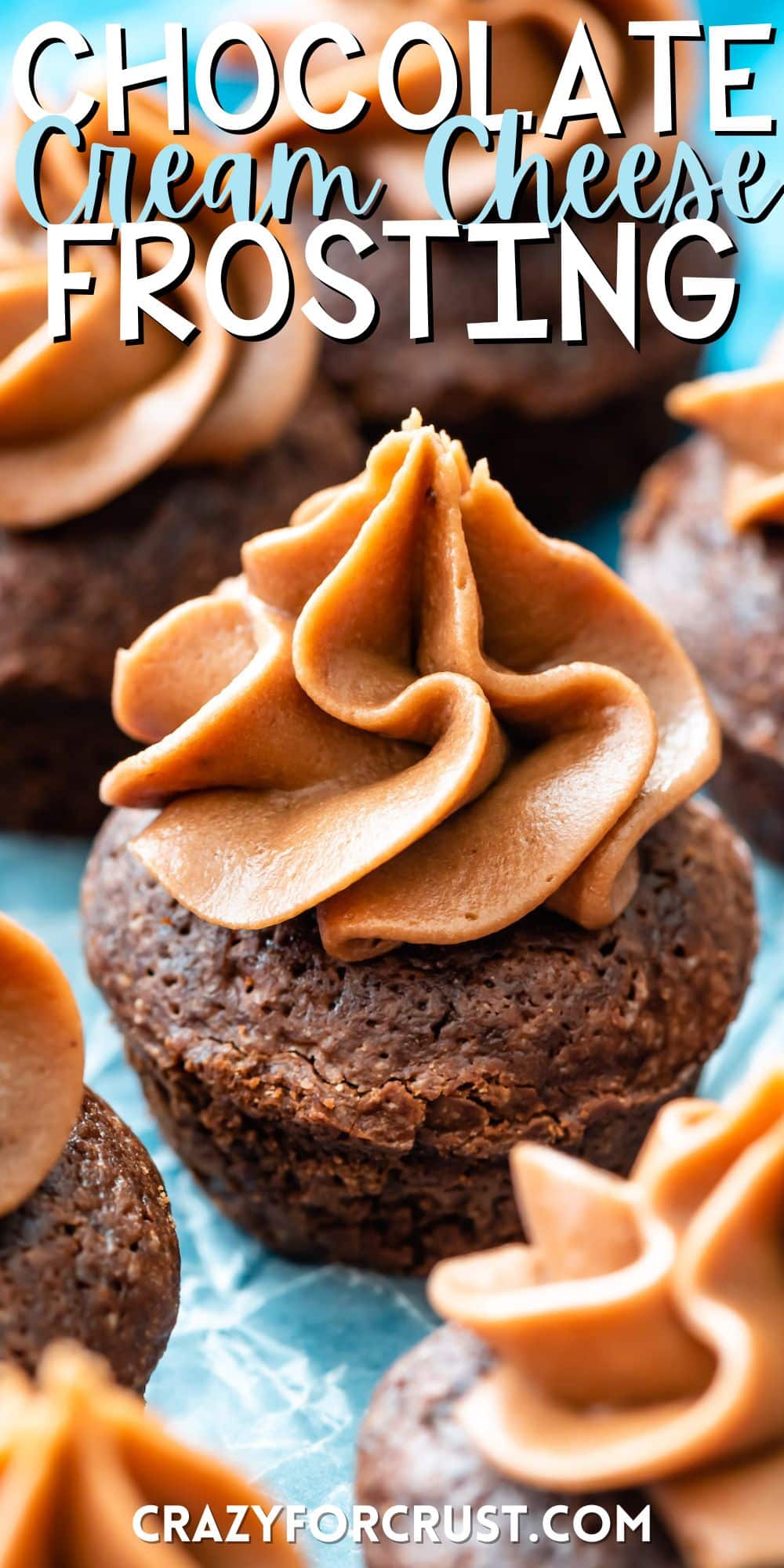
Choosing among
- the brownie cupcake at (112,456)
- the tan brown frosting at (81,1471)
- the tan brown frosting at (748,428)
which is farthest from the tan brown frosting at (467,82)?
the tan brown frosting at (81,1471)

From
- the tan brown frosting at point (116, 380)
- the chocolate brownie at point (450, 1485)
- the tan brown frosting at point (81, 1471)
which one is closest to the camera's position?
the tan brown frosting at point (81, 1471)

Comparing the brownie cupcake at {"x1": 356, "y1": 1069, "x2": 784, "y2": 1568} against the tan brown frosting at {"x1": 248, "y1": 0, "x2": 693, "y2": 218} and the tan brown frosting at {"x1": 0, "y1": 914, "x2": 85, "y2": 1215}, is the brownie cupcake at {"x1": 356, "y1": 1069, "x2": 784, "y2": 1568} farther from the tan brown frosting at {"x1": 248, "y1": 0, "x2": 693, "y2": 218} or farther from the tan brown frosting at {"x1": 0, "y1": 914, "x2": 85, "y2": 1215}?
the tan brown frosting at {"x1": 248, "y1": 0, "x2": 693, "y2": 218}

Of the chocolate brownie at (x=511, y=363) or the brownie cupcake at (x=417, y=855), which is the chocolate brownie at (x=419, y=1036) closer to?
the brownie cupcake at (x=417, y=855)

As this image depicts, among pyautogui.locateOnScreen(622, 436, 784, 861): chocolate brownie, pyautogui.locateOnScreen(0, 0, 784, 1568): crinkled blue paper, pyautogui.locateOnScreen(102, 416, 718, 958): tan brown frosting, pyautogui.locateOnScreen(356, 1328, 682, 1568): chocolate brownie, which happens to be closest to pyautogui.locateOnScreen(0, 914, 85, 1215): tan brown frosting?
pyautogui.locateOnScreen(102, 416, 718, 958): tan brown frosting

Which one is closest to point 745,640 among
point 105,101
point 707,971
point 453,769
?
point 707,971

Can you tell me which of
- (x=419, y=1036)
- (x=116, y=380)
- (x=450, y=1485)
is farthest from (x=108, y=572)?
(x=450, y=1485)

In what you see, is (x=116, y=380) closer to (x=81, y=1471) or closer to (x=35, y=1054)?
(x=35, y=1054)
